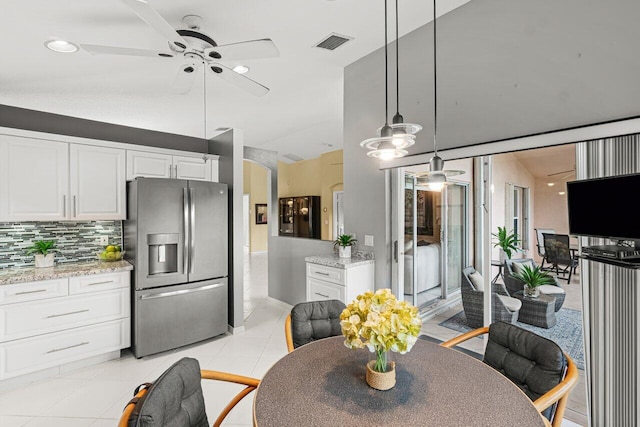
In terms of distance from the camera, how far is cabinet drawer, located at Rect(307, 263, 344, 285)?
328 centimetres

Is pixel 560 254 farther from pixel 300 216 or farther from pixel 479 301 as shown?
pixel 300 216

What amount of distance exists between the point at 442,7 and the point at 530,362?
269cm

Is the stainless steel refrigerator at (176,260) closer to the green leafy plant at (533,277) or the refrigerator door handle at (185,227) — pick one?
the refrigerator door handle at (185,227)

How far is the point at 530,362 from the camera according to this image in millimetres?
1615

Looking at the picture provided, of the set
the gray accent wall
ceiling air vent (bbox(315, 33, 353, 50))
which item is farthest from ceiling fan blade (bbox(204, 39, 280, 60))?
the gray accent wall

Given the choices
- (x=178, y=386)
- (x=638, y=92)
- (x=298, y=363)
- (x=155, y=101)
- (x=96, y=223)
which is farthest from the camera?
(x=155, y=101)

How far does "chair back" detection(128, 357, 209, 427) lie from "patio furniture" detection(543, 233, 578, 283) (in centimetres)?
254

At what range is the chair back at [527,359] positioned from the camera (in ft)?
4.91

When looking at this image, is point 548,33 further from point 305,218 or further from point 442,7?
point 305,218

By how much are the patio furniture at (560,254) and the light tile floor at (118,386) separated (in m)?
1.07

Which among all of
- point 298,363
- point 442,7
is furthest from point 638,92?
point 298,363

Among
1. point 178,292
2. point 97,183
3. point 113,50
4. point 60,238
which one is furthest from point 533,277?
point 60,238

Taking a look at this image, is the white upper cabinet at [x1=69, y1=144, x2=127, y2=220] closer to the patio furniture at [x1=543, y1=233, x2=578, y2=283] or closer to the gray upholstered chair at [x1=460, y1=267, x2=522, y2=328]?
the gray upholstered chair at [x1=460, y1=267, x2=522, y2=328]

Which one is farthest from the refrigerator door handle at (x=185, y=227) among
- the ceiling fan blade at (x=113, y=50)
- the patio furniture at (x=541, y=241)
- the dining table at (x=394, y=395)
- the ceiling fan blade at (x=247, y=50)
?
the patio furniture at (x=541, y=241)
